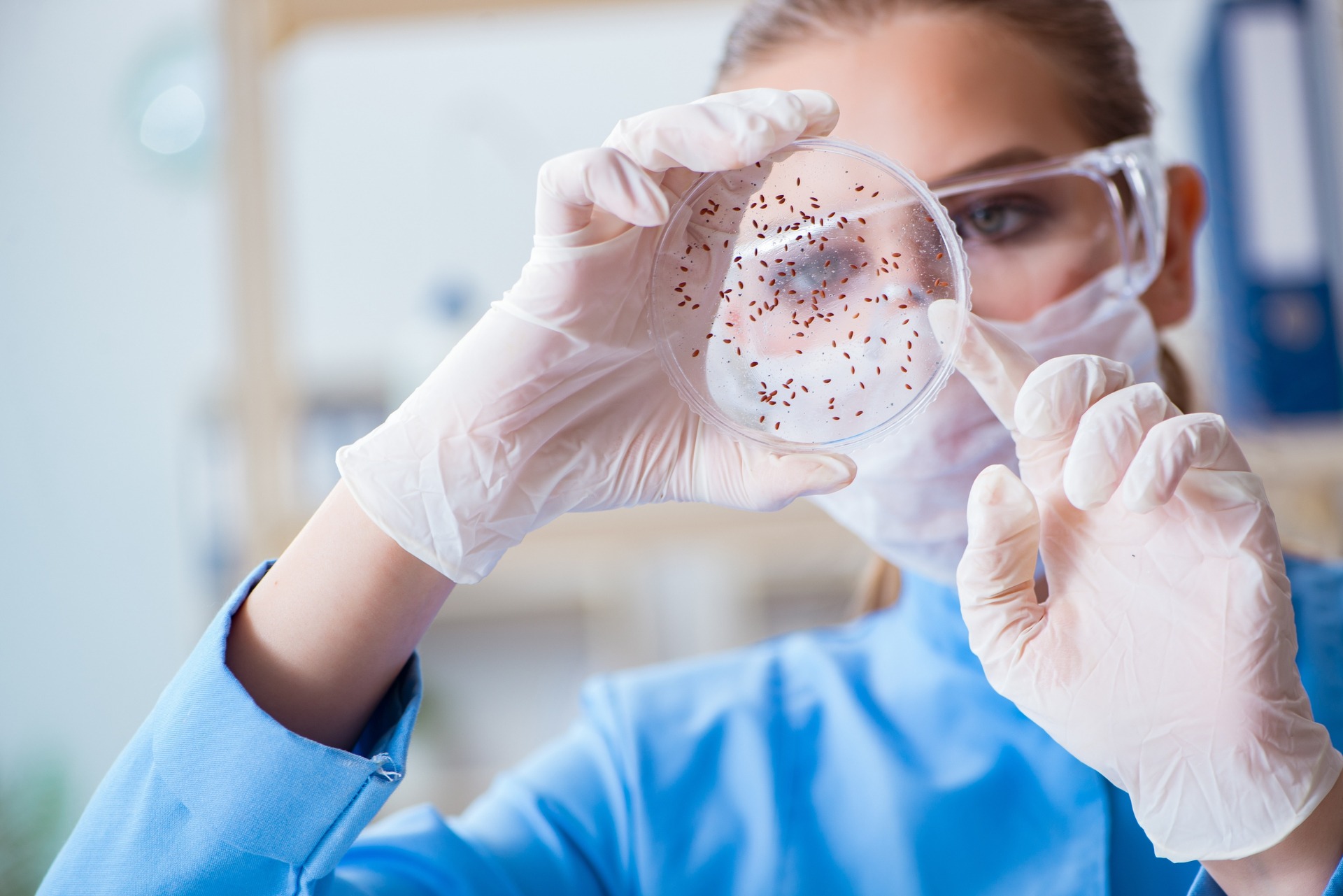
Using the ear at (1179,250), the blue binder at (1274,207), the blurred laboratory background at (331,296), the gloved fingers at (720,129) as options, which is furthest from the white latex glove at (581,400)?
the blue binder at (1274,207)

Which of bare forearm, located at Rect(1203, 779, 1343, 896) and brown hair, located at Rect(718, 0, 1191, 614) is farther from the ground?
brown hair, located at Rect(718, 0, 1191, 614)

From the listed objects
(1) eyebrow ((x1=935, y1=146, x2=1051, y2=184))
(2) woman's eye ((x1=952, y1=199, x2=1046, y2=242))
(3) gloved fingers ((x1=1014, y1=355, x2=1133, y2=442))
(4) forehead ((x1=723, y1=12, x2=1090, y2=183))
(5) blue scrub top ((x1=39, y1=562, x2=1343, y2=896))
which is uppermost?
(4) forehead ((x1=723, y1=12, x2=1090, y2=183))

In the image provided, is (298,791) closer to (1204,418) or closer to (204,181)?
(1204,418)

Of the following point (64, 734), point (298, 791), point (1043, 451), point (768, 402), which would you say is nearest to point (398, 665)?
point (298, 791)

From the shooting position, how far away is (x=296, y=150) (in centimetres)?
185

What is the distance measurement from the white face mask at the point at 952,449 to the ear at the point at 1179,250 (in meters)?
0.17

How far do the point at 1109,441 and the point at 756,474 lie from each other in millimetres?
228

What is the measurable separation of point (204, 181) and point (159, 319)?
25cm

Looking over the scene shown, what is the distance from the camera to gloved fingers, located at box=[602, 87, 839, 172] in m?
0.63

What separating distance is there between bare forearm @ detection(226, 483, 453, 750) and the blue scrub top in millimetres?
27

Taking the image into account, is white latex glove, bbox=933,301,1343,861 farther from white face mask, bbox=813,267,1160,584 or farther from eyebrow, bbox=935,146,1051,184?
eyebrow, bbox=935,146,1051,184

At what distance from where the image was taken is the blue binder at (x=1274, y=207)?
5.59 ft

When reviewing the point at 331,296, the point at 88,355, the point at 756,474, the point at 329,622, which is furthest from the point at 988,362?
the point at 331,296

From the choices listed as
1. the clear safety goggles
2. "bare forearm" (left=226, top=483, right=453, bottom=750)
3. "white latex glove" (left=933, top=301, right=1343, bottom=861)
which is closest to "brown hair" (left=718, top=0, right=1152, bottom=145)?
the clear safety goggles
